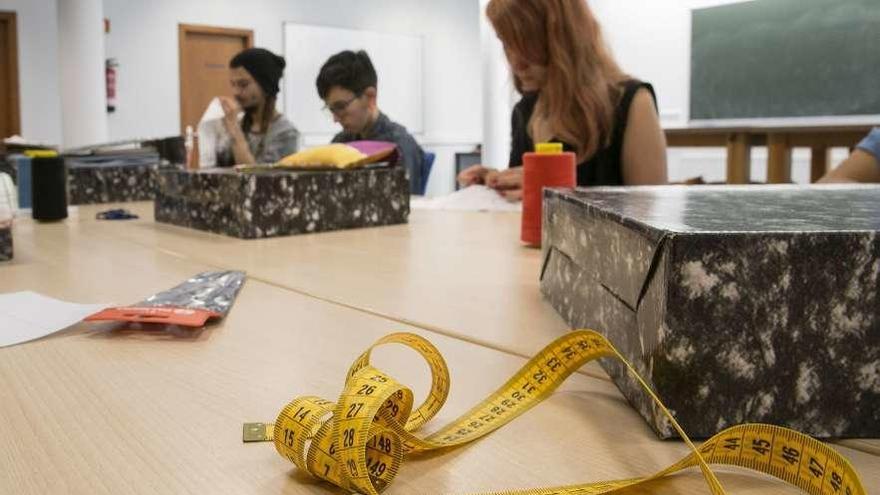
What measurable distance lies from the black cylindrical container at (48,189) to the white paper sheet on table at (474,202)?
0.88 meters

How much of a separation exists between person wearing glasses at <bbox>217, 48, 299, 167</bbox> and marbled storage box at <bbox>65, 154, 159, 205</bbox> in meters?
0.80

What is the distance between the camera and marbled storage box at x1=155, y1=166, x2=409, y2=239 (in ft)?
5.10

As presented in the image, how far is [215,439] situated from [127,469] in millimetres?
63

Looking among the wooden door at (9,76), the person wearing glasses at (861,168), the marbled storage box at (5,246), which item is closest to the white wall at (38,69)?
the wooden door at (9,76)

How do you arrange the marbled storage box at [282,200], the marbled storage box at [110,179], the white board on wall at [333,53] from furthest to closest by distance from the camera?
the white board on wall at [333,53] → the marbled storage box at [110,179] → the marbled storage box at [282,200]

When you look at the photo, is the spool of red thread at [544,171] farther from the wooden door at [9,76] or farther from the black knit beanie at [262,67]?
the wooden door at [9,76]

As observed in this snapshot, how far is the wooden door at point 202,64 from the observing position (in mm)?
6871

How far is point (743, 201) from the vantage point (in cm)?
74

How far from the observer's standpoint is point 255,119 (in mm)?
3604

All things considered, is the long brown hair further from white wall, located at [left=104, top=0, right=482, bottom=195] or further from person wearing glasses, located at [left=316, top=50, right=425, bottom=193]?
white wall, located at [left=104, top=0, right=482, bottom=195]

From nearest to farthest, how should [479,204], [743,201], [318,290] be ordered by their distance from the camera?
1. [743,201]
2. [318,290]
3. [479,204]

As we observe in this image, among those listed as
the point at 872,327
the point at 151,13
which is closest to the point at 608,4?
the point at 151,13

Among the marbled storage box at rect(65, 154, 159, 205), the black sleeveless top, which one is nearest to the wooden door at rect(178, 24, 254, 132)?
the marbled storage box at rect(65, 154, 159, 205)

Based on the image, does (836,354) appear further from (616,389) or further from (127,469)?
(127,469)
